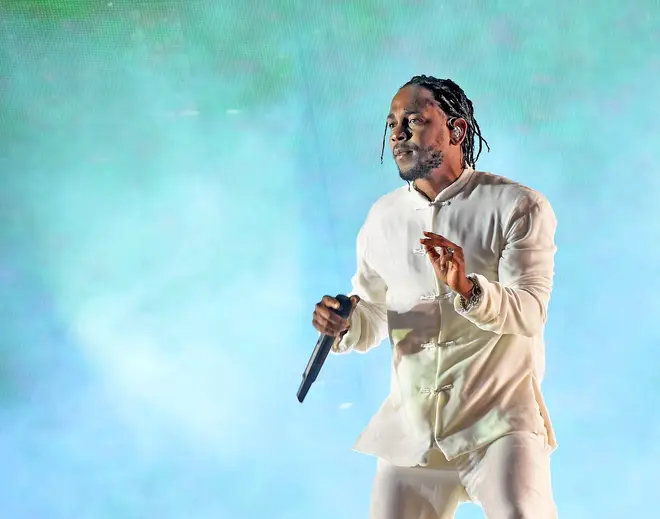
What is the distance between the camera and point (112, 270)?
3795 millimetres

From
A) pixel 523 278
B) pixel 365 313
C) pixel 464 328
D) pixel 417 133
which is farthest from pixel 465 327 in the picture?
pixel 417 133

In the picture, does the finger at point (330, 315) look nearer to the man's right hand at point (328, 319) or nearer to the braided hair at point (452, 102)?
the man's right hand at point (328, 319)

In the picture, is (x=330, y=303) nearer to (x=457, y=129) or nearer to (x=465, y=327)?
(x=465, y=327)

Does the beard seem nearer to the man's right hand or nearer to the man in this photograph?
the man

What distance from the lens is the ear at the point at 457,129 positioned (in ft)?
7.76

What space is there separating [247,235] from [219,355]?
1.46ft

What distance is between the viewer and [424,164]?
2316 millimetres

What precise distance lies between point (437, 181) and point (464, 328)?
35 cm

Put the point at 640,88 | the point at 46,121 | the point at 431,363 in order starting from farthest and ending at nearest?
the point at 46,121 < the point at 640,88 < the point at 431,363

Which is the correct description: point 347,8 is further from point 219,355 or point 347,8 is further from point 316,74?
point 219,355

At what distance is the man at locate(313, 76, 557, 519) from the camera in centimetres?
209

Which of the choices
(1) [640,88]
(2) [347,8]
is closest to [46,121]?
(2) [347,8]

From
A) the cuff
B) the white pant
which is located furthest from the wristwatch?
the cuff

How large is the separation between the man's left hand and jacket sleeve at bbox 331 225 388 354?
16.0 inches
